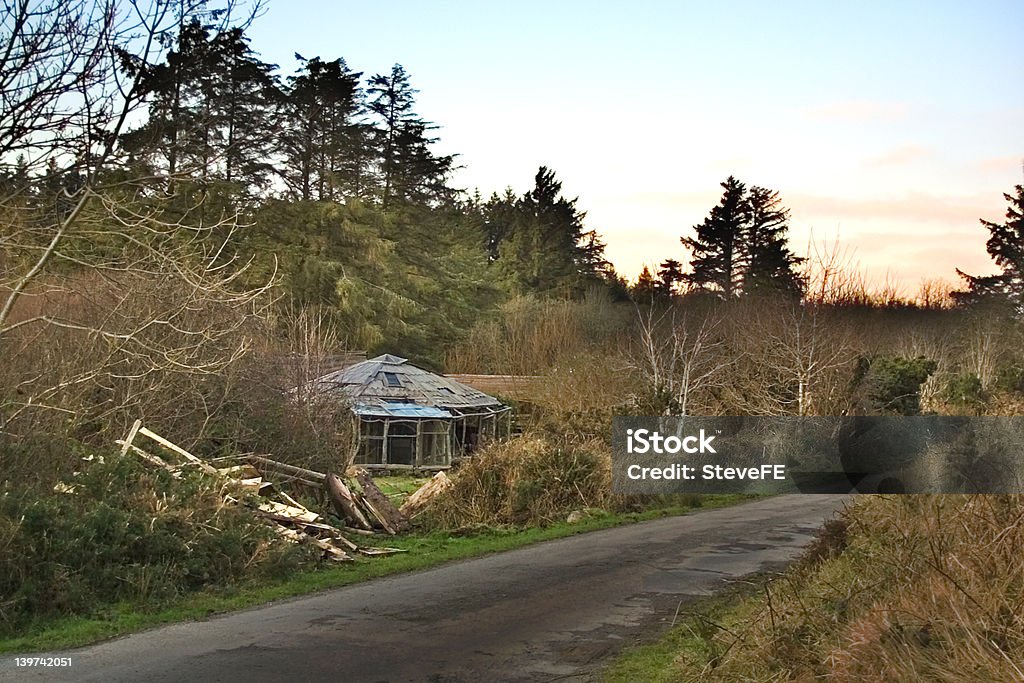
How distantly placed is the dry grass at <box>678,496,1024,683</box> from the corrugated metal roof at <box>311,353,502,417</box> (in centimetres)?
1863

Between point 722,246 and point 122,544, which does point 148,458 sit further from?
point 722,246

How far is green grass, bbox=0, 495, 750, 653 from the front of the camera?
8.92 metres

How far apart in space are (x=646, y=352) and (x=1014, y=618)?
20627 millimetres

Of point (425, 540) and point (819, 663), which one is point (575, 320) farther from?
point (819, 663)

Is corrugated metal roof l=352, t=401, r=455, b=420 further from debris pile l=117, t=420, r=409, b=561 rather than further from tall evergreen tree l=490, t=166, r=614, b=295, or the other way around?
tall evergreen tree l=490, t=166, r=614, b=295

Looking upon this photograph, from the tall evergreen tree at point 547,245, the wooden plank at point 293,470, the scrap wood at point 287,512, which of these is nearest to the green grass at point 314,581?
the scrap wood at point 287,512

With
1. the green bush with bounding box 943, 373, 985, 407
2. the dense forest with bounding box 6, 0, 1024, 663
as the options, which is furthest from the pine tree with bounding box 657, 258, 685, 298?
the green bush with bounding box 943, 373, 985, 407

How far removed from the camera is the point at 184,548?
10.9 m

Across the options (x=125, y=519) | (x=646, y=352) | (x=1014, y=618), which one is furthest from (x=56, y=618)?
(x=646, y=352)

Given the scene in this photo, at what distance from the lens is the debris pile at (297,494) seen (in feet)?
42.2

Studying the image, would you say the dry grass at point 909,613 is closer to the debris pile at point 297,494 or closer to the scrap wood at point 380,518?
the debris pile at point 297,494

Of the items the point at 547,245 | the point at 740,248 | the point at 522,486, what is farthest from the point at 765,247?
the point at 522,486

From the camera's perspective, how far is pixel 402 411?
87.0ft

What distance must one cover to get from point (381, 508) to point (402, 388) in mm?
11867
